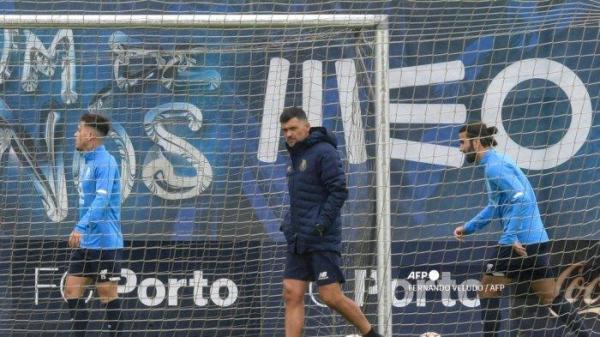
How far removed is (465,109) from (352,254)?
1.59m

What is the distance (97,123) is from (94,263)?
3.38 ft

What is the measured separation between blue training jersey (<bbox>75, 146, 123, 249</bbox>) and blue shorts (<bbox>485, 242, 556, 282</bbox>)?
277cm

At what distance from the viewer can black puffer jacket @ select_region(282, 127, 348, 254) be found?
26.7 ft

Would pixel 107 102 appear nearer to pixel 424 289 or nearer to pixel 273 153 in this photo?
pixel 273 153

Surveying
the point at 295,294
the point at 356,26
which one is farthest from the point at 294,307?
the point at 356,26

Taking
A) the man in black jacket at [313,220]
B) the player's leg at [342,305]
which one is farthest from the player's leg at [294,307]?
the player's leg at [342,305]

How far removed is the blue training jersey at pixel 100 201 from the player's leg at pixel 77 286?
0.43 feet

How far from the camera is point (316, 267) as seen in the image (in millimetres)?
8273

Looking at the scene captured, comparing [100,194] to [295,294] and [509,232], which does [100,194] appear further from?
[509,232]

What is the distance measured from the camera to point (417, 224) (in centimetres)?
1037

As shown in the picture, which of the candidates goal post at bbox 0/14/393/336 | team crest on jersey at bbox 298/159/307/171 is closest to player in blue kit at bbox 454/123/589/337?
goal post at bbox 0/14/393/336

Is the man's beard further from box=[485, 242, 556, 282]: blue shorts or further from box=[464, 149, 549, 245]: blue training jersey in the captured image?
box=[485, 242, 556, 282]: blue shorts

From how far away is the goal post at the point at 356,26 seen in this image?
892 cm

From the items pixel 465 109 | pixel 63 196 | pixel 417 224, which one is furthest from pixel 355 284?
pixel 63 196
